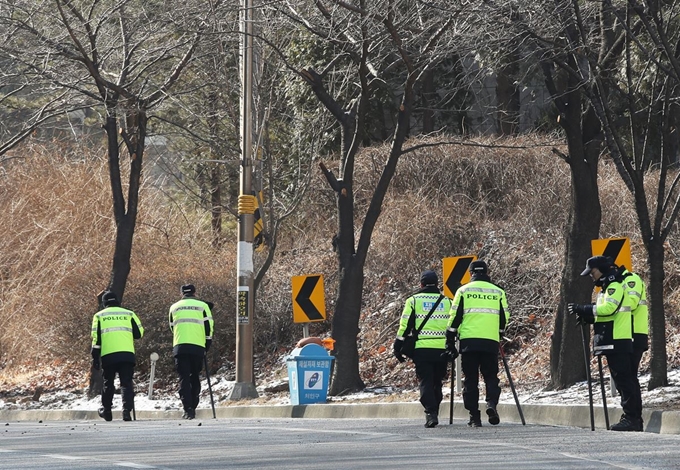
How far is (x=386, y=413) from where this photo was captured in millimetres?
16250

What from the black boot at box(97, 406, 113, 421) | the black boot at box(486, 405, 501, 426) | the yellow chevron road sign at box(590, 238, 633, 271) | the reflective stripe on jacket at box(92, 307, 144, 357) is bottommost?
the black boot at box(97, 406, 113, 421)

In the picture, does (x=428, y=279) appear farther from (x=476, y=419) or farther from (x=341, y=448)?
(x=341, y=448)

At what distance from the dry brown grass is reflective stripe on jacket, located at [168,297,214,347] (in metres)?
4.42

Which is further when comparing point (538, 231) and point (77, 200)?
point (77, 200)

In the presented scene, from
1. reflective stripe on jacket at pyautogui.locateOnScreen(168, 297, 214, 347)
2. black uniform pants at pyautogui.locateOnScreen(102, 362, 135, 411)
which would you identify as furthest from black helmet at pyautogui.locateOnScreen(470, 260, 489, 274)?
black uniform pants at pyautogui.locateOnScreen(102, 362, 135, 411)

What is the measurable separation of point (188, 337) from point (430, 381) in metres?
4.85

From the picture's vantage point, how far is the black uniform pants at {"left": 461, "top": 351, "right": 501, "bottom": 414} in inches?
518

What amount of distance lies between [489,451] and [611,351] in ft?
10.3

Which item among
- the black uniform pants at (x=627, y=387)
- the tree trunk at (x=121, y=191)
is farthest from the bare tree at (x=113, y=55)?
the black uniform pants at (x=627, y=387)

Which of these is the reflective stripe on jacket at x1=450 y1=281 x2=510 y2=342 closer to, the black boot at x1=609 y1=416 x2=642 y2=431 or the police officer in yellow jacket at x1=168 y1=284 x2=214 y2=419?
the black boot at x1=609 y1=416 x2=642 y2=431

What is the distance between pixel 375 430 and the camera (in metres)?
12.7

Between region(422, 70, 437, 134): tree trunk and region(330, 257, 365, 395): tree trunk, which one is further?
region(422, 70, 437, 134): tree trunk

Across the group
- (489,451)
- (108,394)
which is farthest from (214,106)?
(489,451)

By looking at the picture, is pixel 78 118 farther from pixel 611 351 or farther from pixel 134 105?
pixel 611 351
